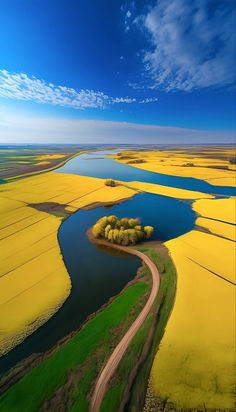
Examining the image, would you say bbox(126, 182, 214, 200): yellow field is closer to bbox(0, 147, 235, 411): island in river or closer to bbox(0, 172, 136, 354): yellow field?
bbox(0, 172, 136, 354): yellow field

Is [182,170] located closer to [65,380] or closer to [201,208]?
[201,208]

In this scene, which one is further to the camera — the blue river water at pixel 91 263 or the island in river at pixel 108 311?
the blue river water at pixel 91 263

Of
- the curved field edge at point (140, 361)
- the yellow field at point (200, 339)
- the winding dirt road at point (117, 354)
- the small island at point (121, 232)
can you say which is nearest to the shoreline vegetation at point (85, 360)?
the curved field edge at point (140, 361)

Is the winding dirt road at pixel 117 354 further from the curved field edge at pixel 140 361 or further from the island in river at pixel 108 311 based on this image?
the island in river at pixel 108 311

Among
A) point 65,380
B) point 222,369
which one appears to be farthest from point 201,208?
point 65,380

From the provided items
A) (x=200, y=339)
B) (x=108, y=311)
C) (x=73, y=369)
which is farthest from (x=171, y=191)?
(x=73, y=369)

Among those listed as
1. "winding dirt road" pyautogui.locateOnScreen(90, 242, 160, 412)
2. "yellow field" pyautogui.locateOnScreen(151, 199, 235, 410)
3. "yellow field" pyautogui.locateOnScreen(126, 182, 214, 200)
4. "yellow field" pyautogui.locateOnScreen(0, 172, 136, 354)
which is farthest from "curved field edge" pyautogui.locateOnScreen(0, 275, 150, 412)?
"yellow field" pyautogui.locateOnScreen(126, 182, 214, 200)

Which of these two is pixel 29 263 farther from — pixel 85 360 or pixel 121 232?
pixel 85 360
